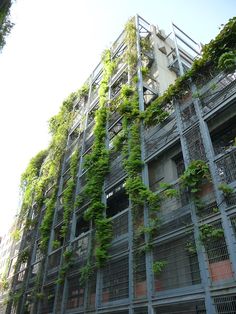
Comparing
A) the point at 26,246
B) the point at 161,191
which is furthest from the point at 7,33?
the point at 26,246

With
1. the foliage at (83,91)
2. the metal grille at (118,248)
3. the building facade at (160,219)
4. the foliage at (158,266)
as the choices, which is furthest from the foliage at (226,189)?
the foliage at (83,91)

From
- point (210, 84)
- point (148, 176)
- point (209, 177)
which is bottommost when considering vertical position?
point (209, 177)

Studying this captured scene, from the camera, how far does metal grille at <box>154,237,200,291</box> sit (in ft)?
29.0

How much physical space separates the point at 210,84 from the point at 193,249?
19.9ft

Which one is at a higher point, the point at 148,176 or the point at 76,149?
the point at 76,149

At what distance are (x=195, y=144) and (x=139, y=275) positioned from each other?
5003 mm

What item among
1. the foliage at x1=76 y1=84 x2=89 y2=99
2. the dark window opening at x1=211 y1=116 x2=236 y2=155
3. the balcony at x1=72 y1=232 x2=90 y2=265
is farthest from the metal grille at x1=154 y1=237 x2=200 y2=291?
the foliage at x1=76 y1=84 x2=89 y2=99

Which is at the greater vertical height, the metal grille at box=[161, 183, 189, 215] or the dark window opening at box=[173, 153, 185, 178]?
the dark window opening at box=[173, 153, 185, 178]

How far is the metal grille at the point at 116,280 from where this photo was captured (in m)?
10.7

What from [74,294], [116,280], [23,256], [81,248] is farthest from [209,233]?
[23,256]

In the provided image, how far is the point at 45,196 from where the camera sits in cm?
2286

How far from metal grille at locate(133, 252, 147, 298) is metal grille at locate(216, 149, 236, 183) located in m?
3.99

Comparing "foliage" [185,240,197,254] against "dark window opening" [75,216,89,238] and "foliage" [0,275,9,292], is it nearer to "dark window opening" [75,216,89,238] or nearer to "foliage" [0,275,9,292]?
"dark window opening" [75,216,89,238]

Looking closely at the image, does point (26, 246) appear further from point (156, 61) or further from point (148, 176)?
point (156, 61)
